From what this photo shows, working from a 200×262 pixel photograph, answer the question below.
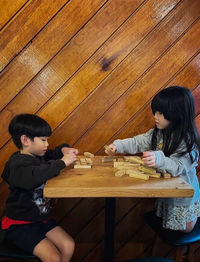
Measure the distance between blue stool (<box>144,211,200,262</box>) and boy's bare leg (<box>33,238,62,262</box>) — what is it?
1.98ft

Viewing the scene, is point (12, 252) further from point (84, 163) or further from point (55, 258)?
point (84, 163)

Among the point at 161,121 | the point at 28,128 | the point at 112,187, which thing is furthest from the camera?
the point at 161,121

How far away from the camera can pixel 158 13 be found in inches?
77.2

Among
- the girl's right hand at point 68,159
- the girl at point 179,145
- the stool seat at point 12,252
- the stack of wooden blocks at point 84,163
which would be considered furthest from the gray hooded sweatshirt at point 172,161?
the stool seat at point 12,252

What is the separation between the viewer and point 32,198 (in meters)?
1.55

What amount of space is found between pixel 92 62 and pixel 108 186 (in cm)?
105

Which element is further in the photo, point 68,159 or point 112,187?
point 68,159

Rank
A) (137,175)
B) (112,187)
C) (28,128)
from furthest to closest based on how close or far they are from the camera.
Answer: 1. (28,128)
2. (137,175)
3. (112,187)

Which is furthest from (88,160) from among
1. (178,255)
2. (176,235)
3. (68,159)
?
(178,255)

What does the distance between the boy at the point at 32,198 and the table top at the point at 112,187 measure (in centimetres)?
13

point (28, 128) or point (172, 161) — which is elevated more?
point (28, 128)

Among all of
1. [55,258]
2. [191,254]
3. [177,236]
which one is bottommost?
[191,254]

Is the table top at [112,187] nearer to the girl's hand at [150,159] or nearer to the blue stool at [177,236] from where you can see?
the girl's hand at [150,159]

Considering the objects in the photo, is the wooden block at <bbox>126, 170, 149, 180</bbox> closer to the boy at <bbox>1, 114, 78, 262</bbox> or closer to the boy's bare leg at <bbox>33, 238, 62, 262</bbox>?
the boy at <bbox>1, 114, 78, 262</bbox>
